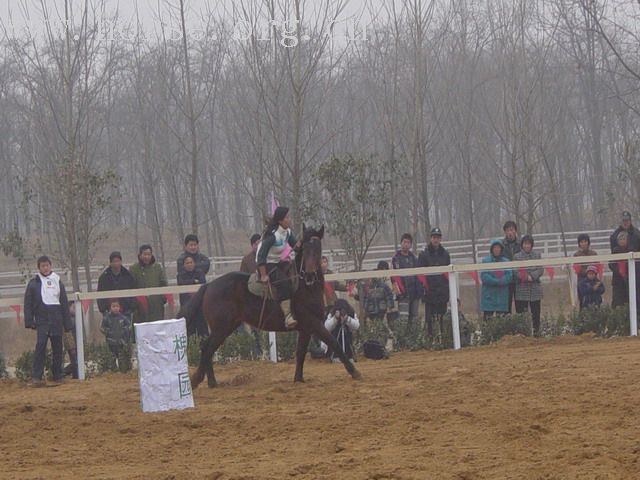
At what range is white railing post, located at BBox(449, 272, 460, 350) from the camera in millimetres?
16312

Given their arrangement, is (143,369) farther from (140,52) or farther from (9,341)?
(140,52)

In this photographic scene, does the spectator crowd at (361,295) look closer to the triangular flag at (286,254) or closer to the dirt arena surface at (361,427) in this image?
the dirt arena surface at (361,427)

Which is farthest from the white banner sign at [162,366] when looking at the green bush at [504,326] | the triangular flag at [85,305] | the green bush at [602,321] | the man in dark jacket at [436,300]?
the green bush at [602,321]

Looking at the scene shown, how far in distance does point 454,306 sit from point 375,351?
158 cm

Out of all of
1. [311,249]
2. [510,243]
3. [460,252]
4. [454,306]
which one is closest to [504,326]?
[454,306]

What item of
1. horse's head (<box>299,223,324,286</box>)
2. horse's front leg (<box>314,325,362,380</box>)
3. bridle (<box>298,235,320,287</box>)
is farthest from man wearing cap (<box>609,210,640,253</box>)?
horse's head (<box>299,223,324,286</box>)

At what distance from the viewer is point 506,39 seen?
2723 centimetres

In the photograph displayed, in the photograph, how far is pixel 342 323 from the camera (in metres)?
14.9

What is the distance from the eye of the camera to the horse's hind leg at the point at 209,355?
12939 millimetres

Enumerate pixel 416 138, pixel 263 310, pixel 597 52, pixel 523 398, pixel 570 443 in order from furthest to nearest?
1. pixel 597 52
2. pixel 416 138
3. pixel 263 310
4. pixel 523 398
5. pixel 570 443

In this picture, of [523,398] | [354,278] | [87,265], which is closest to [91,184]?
[87,265]

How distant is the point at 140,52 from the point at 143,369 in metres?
20.4

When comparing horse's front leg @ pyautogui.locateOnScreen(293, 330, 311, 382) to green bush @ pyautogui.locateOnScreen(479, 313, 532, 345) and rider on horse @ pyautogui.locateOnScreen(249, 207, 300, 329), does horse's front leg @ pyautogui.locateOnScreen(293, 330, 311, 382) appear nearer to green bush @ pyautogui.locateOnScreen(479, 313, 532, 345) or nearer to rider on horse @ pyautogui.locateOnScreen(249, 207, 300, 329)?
rider on horse @ pyautogui.locateOnScreen(249, 207, 300, 329)

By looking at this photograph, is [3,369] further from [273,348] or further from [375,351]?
[375,351]
